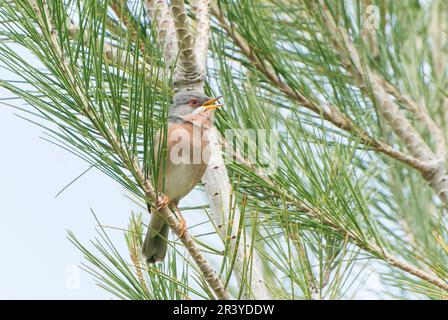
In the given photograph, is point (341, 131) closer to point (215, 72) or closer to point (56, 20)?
point (215, 72)

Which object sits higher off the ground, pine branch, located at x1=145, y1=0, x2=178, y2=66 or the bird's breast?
pine branch, located at x1=145, y1=0, x2=178, y2=66

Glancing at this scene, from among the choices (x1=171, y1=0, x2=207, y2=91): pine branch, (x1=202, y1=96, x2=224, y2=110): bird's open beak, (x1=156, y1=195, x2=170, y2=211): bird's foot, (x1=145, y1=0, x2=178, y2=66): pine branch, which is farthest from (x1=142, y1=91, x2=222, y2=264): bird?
(x1=156, y1=195, x2=170, y2=211): bird's foot

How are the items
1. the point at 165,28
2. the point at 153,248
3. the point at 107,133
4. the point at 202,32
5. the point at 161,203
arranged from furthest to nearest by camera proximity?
the point at 153,248 < the point at 202,32 < the point at 165,28 < the point at 161,203 < the point at 107,133

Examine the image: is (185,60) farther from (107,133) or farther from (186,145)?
(107,133)

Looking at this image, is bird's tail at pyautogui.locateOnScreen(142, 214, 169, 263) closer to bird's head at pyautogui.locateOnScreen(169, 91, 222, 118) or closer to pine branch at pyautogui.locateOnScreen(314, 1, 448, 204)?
bird's head at pyautogui.locateOnScreen(169, 91, 222, 118)

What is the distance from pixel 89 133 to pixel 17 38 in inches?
14.5

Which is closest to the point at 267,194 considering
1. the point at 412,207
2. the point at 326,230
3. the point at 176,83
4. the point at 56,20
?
the point at 326,230

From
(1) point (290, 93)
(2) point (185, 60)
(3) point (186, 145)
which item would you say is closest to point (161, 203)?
(2) point (185, 60)

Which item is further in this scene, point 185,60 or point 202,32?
point 202,32

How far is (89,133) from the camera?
2129 mm

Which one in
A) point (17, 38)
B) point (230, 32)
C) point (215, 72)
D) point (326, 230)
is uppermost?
point (230, 32)

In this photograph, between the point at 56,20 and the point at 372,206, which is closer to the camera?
the point at 56,20

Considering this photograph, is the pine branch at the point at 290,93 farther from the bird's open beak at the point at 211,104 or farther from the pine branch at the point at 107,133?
the pine branch at the point at 107,133

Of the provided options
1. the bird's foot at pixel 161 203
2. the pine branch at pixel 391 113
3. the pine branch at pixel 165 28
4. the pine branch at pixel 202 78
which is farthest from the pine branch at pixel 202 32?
the bird's foot at pixel 161 203
